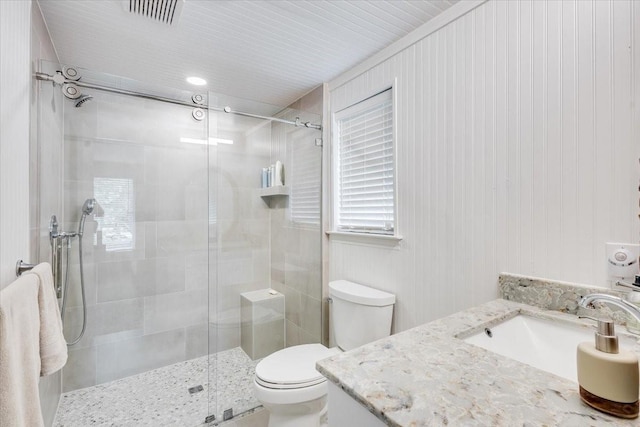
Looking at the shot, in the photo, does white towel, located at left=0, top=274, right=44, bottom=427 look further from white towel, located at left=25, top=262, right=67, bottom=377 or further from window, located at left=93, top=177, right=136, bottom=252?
window, located at left=93, top=177, right=136, bottom=252

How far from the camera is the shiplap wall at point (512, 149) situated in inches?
38.9

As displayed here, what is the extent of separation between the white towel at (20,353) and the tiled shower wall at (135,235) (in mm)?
1347

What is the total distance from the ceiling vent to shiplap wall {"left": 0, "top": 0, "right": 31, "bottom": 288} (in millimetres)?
403

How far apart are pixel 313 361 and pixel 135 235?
1.68 metres

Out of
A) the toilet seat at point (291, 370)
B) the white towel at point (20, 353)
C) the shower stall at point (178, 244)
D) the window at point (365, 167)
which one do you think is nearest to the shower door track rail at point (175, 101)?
the shower stall at point (178, 244)

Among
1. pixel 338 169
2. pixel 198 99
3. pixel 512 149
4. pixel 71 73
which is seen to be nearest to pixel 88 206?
pixel 71 73

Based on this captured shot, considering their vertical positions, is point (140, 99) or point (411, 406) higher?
point (140, 99)

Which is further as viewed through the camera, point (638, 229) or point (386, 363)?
point (638, 229)

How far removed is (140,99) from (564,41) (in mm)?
2550

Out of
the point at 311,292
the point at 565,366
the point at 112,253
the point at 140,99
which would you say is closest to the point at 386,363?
the point at 565,366

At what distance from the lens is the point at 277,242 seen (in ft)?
7.80

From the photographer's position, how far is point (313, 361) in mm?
1629

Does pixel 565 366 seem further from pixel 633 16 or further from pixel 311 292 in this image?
pixel 311 292

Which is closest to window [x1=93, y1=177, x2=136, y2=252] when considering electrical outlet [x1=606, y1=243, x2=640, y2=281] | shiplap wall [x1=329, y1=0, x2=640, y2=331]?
shiplap wall [x1=329, y1=0, x2=640, y2=331]
